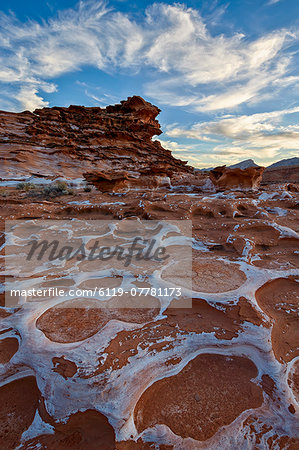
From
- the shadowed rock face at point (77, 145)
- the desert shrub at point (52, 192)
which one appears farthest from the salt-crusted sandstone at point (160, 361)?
the shadowed rock face at point (77, 145)

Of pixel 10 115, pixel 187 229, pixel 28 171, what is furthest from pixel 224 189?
pixel 10 115

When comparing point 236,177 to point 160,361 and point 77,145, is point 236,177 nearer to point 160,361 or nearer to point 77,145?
point 160,361

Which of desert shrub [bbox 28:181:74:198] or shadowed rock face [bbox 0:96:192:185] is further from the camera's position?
shadowed rock face [bbox 0:96:192:185]

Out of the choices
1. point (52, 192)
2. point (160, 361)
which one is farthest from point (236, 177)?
point (160, 361)

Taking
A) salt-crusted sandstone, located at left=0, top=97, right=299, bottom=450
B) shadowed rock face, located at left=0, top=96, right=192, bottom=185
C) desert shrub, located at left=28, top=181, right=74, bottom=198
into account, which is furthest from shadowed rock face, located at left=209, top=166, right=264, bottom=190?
salt-crusted sandstone, located at left=0, top=97, right=299, bottom=450

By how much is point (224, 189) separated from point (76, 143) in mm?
20642

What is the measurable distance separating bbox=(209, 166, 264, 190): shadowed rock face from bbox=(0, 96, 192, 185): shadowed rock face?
4.70 m

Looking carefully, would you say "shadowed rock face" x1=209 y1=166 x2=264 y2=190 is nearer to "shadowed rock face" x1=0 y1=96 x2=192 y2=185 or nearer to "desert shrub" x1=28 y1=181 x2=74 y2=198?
"shadowed rock face" x1=0 y1=96 x2=192 y2=185

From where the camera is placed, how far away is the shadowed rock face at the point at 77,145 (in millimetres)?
18036

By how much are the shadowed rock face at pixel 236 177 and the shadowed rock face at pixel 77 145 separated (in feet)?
15.4

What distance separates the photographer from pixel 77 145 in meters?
24.7

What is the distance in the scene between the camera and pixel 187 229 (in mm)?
5148

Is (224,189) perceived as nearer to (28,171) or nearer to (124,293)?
(124,293)

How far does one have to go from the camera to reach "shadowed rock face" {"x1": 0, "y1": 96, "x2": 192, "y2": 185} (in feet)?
59.2
